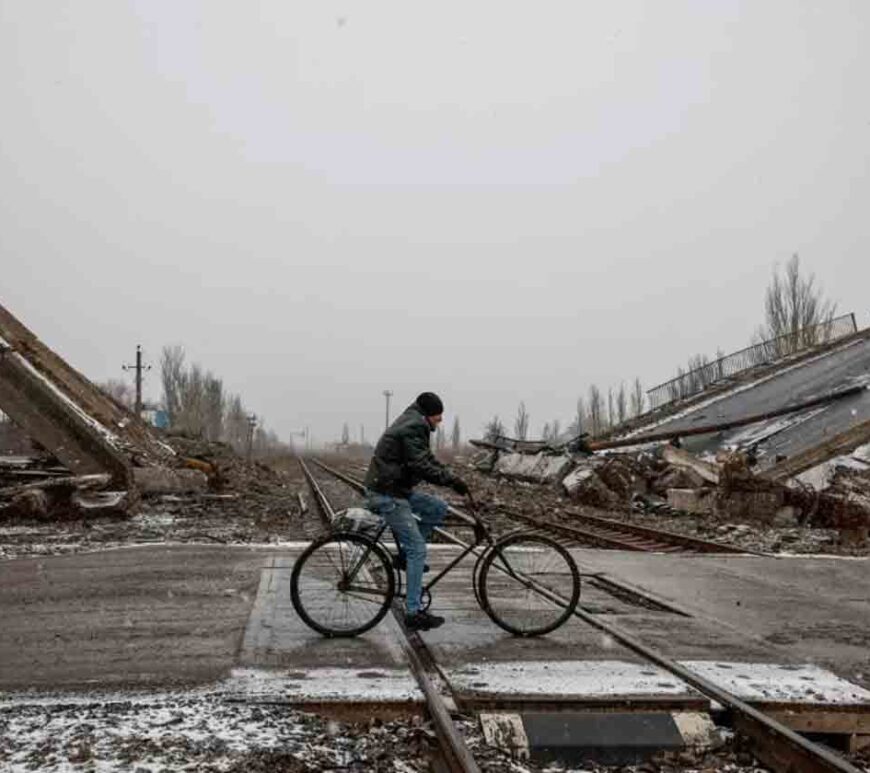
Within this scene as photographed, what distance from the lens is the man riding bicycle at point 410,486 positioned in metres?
6.91

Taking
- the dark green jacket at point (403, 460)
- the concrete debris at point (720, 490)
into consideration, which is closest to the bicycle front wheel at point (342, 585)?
the dark green jacket at point (403, 460)

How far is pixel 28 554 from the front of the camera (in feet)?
37.3

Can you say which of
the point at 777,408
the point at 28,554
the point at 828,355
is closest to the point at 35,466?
the point at 28,554

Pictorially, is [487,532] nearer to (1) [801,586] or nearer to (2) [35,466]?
(1) [801,586]

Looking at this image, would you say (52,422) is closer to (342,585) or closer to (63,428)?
(63,428)

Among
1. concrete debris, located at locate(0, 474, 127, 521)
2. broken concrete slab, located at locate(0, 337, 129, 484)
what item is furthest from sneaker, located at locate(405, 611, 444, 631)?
broken concrete slab, located at locate(0, 337, 129, 484)

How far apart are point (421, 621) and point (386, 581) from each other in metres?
0.42

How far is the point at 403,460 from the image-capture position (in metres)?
7.00

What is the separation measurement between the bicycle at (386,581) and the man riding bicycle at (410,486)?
164 millimetres

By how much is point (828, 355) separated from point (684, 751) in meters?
33.7

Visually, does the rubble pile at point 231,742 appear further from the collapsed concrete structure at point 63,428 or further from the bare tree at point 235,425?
the bare tree at point 235,425

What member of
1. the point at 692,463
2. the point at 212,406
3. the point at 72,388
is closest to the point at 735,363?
the point at 692,463

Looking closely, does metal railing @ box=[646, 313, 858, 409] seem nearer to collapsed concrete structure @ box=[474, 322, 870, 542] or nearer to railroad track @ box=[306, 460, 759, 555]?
collapsed concrete structure @ box=[474, 322, 870, 542]

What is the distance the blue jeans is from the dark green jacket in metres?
0.08
